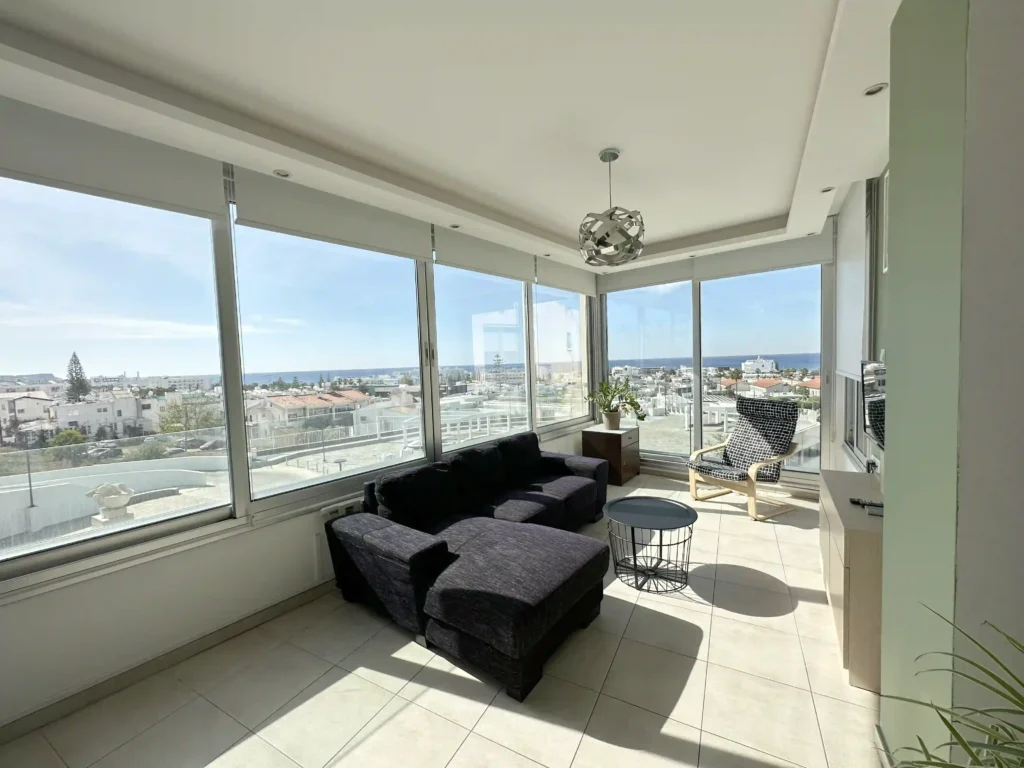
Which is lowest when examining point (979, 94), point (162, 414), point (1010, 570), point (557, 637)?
point (557, 637)

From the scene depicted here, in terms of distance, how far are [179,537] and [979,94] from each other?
3552 millimetres

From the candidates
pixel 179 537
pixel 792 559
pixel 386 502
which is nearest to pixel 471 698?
pixel 386 502

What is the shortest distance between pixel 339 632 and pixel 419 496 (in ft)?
3.07

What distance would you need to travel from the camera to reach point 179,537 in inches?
92.0

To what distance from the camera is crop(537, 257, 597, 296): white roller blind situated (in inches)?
206

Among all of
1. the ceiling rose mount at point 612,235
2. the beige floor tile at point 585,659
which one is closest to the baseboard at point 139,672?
the beige floor tile at point 585,659

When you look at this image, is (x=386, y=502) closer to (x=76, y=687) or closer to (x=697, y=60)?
(x=76, y=687)

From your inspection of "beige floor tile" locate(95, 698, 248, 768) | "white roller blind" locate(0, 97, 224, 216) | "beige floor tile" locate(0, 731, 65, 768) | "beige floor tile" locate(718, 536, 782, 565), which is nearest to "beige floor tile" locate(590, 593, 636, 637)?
"beige floor tile" locate(718, 536, 782, 565)

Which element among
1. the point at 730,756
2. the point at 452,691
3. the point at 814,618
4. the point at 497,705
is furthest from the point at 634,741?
the point at 814,618

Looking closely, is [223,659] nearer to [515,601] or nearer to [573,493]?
[515,601]

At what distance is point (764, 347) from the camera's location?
4.93 m

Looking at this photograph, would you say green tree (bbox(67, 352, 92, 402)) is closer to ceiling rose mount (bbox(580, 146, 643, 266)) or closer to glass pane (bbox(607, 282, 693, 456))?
ceiling rose mount (bbox(580, 146, 643, 266))

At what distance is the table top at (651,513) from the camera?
2.84 metres

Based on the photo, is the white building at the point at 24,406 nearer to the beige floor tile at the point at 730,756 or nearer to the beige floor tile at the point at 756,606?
the beige floor tile at the point at 730,756
